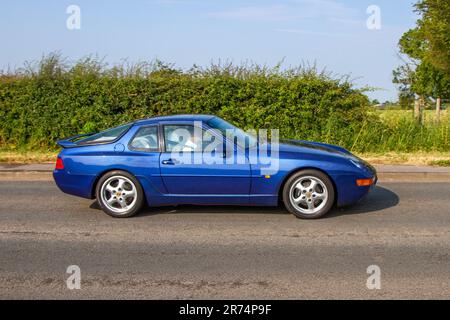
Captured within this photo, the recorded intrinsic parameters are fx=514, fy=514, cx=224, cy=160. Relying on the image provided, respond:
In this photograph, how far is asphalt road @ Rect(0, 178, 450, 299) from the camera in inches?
177

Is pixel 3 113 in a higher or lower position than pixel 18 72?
lower

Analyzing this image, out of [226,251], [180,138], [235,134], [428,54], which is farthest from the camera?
[428,54]

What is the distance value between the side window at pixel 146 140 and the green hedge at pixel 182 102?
7192 millimetres

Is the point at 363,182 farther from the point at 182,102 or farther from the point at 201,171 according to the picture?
the point at 182,102

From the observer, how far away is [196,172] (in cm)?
679

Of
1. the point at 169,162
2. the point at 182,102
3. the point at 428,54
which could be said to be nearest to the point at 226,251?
the point at 169,162

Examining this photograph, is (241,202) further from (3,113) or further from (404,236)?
(3,113)

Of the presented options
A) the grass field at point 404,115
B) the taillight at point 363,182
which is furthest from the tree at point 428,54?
the taillight at point 363,182

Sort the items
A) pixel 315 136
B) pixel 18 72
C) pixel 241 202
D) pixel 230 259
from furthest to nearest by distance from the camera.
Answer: pixel 18 72 → pixel 315 136 → pixel 241 202 → pixel 230 259

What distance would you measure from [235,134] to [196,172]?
2.90 ft
